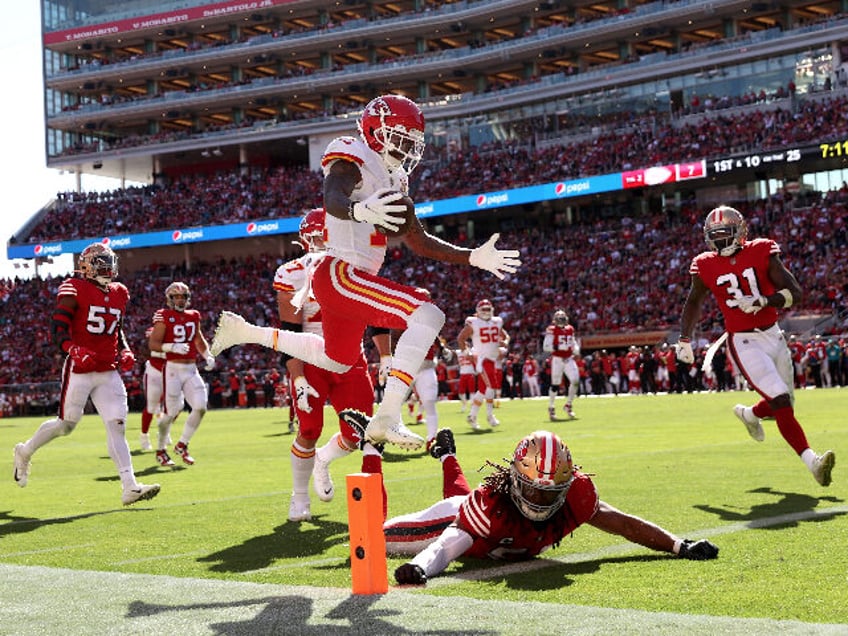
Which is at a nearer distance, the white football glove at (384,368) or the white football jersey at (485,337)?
the white football glove at (384,368)

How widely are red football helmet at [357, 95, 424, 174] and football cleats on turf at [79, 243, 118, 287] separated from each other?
345 centimetres

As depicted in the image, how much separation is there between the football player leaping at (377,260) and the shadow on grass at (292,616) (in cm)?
127

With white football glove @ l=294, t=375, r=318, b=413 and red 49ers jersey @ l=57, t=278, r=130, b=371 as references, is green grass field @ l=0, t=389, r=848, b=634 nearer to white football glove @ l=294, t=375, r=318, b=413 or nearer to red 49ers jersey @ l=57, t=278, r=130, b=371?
white football glove @ l=294, t=375, r=318, b=413

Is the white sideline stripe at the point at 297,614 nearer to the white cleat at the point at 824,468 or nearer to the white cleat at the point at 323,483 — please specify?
the white cleat at the point at 323,483

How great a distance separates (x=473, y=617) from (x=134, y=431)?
2033 centimetres

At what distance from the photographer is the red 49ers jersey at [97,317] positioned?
8922mm

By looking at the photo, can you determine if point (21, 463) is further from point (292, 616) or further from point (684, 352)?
point (292, 616)

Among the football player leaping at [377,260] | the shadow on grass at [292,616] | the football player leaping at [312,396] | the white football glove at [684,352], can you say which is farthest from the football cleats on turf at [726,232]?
the shadow on grass at [292,616]

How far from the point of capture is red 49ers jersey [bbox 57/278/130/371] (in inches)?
351

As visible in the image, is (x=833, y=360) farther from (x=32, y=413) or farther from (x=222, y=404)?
(x=32, y=413)

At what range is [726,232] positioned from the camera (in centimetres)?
883

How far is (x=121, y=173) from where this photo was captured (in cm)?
6294

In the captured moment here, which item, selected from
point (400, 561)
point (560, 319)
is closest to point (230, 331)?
point (400, 561)

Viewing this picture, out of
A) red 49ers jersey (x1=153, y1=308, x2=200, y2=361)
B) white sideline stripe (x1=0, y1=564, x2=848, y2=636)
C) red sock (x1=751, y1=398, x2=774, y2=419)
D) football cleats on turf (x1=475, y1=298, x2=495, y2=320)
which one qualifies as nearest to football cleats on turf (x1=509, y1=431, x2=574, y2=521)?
white sideline stripe (x1=0, y1=564, x2=848, y2=636)
